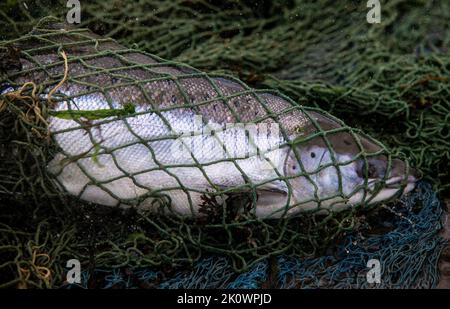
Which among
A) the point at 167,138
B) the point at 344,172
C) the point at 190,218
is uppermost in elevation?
the point at 167,138

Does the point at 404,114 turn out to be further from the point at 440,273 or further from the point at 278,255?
the point at 278,255

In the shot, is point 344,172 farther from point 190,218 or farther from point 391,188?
point 190,218

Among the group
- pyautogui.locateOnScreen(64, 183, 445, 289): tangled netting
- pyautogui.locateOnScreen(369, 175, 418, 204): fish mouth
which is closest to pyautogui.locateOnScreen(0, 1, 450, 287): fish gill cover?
pyautogui.locateOnScreen(64, 183, 445, 289): tangled netting

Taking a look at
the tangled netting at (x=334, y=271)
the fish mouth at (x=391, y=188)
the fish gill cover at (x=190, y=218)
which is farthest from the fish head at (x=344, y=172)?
the tangled netting at (x=334, y=271)

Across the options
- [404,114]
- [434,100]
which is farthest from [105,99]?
[434,100]

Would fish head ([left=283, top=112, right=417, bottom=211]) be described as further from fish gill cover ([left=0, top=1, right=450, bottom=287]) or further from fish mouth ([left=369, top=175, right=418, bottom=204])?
fish gill cover ([left=0, top=1, right=450, bottom=287])

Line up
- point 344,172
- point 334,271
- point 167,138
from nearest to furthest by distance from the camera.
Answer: point 167,138
point 334,271
point 344,172

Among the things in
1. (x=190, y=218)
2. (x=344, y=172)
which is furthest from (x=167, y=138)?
(x=344, y=172)
